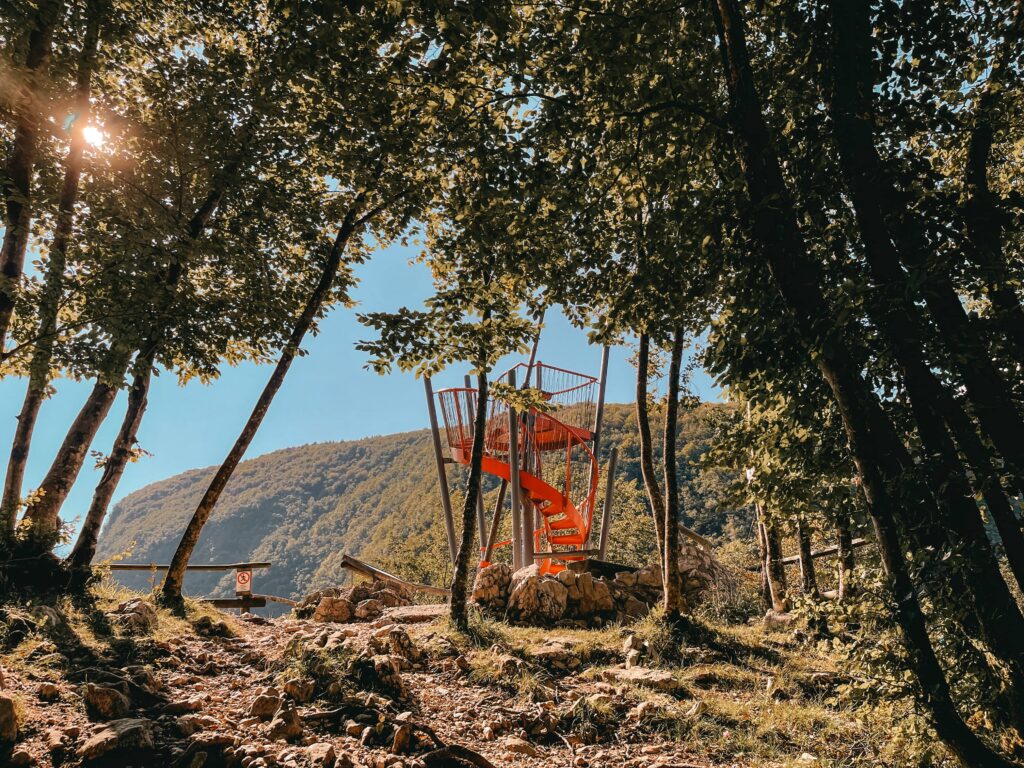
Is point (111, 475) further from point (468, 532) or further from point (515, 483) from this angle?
point (515, 483)

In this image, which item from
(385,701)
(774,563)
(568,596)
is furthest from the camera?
(774,563)

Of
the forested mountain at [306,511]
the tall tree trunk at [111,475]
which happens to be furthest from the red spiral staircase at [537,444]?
the forested mountain at [306,511]

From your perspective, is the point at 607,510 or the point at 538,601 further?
the point at 607,510

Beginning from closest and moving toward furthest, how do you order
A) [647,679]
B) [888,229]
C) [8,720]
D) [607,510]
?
[8,720]
[888,229]
[647,679]
[607,510]

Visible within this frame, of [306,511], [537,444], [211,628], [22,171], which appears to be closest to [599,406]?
[537,444]

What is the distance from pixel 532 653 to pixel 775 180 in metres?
5.69

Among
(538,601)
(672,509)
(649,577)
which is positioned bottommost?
(538,601)

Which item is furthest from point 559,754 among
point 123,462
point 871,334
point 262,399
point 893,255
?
point 123,462

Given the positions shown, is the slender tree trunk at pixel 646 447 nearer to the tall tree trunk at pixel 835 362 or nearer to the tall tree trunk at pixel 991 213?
the tall tree trunk at pixel 991 213

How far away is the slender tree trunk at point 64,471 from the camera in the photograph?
667 cm

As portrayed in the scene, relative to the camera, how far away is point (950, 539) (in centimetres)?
267

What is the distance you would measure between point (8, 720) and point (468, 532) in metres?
5.47

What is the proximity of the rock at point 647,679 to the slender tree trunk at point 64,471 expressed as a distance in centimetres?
737

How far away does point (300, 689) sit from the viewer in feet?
13.8
